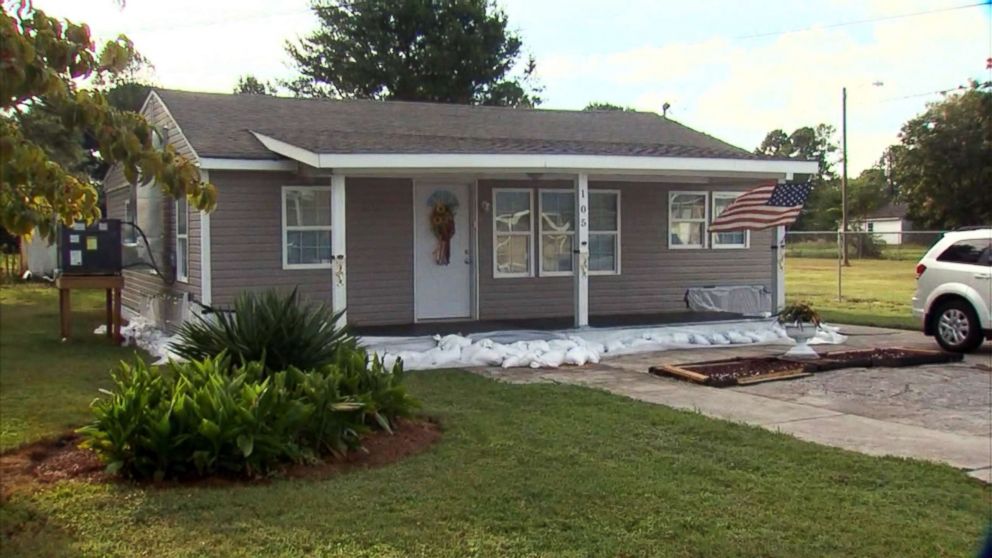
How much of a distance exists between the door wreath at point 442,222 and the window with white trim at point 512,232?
2.31 ft

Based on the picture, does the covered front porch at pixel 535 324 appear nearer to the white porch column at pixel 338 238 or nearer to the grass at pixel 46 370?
the white porch column at pixel 338 238

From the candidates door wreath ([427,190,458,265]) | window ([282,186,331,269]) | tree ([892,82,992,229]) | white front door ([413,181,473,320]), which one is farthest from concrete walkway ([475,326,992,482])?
tree ([892,82,992,229])

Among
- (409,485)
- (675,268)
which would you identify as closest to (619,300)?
(675,268)

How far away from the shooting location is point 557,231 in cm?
1427

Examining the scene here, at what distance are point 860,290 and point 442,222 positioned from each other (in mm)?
15115

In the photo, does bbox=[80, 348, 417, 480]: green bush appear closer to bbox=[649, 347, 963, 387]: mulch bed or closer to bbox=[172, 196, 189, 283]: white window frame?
bbox=[649, 347, 963, 387]: mulch bed

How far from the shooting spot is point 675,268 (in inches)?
588

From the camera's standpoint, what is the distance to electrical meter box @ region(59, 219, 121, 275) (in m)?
12.7

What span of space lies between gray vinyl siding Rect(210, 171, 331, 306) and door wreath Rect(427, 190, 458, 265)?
1910mm

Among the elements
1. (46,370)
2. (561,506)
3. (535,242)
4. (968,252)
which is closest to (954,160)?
(968,252)

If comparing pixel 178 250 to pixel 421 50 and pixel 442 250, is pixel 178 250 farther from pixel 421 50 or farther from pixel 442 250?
pixel 421 50

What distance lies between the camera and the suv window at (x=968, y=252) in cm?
1147

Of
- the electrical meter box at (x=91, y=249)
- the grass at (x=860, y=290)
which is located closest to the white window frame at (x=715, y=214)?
the grass at (x=860, y=290)

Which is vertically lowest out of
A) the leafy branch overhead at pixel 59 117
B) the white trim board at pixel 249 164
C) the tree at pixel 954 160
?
the leafy branch overhead at pixel 59 117
